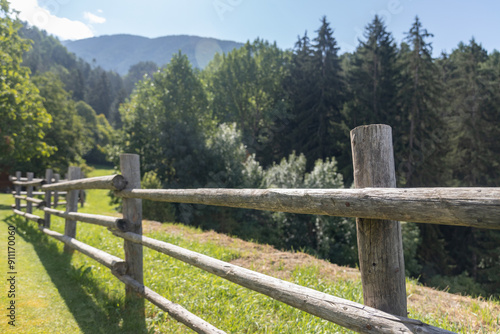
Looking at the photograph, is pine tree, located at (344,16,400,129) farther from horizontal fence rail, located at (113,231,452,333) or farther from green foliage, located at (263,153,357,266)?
horizontal fence rail, located at (113,231,452,333)

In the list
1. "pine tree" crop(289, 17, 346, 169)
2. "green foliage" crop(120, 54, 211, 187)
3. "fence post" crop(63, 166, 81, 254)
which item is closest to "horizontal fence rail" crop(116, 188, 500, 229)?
"fence post" crop(63, 166, 81, 254)

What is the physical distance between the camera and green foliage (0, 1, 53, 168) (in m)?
11.4

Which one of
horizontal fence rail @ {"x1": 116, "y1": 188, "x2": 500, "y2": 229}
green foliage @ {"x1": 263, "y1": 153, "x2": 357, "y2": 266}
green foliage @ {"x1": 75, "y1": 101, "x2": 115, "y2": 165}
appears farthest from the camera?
green foliage @ {"x1": 75, "y1": 101, "x2": 115, "y2": 165}

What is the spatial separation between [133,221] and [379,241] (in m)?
3.16

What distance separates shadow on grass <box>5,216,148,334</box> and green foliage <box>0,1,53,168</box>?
750 centimetres

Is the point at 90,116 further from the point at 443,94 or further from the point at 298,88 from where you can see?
the point at 443,94

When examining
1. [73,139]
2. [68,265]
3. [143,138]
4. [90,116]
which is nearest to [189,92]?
[143,138]

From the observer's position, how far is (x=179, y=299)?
402cm

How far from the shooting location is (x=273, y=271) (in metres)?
5.77

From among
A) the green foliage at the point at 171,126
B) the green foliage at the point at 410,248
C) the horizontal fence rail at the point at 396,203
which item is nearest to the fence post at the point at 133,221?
the horizontal fence rail at the point at 396,203

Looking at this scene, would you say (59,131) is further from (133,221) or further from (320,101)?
(133,221)

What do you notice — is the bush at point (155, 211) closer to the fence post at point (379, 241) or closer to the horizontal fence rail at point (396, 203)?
the horizontal fence rail at point (396, 203)

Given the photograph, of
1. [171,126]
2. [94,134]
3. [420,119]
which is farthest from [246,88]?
[94,134]

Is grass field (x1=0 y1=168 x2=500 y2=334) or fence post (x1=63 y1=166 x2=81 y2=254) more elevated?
fence post (x1=63 y1=166 x2=81 y2=254)
